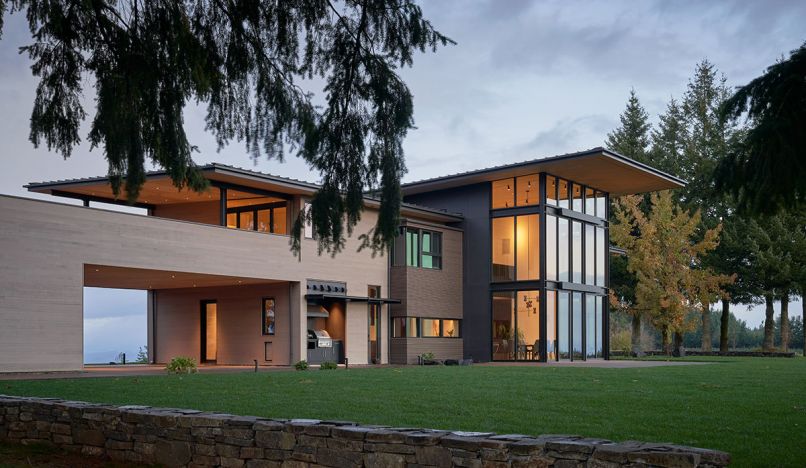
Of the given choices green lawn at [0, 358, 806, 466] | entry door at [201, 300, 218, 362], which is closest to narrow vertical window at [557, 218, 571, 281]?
entry door at [201, 300, 218, 362]

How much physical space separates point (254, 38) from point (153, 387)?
9256 millimetres

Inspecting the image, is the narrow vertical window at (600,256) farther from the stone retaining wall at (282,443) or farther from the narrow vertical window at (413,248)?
the stone retaining wall at (282,443)

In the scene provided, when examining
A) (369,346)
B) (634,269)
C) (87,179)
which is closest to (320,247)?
(87,179)

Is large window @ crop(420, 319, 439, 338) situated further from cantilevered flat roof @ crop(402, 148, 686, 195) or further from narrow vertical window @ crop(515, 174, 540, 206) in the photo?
narrow vertical window @ crop(515, 174, 540, 206)

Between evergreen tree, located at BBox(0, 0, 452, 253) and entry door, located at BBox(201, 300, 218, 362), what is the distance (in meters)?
23.8

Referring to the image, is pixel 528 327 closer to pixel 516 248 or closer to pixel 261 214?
pixel 516 248

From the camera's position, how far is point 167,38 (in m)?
9.12

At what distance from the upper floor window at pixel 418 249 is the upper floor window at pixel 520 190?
9.79 feet

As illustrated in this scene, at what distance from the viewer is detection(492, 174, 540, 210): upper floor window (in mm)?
34531

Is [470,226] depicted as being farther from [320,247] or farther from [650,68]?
[320,247]

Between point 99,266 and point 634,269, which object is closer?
point 99,266

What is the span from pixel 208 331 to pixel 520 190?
44.3 ft

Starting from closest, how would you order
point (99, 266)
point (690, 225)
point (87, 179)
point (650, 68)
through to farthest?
point (99, 266) < point (87, 179) < point (650, 68) < point (690, 225)

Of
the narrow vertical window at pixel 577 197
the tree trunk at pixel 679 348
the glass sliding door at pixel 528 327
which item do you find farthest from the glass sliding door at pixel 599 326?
the tree trunk at pixel 679 348
